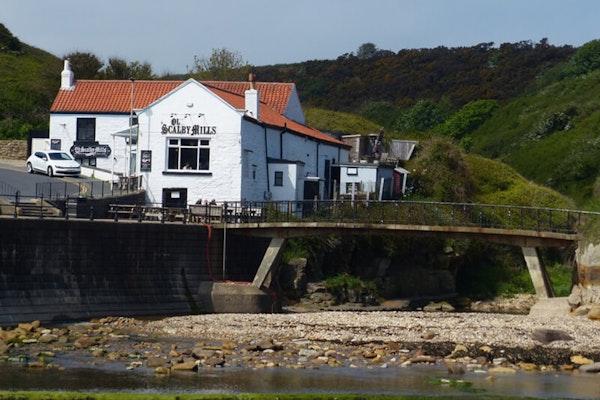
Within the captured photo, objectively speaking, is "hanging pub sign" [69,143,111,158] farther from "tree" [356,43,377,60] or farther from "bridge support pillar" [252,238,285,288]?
"tree" [356,43,377,60]

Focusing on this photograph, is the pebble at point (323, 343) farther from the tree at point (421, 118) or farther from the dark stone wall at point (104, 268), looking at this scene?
the tree at point (421, 118)

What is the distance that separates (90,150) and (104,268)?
965 inches

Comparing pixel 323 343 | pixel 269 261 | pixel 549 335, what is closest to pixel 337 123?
pixel 269 261

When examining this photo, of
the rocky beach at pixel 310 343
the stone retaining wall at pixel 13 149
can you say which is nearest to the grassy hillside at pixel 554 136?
the stone retaining wall at pixel 13 149

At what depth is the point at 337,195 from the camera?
68.4 metres

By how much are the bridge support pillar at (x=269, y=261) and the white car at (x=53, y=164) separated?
16877 mm

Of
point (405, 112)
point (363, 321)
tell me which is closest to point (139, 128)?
point (363, 321)

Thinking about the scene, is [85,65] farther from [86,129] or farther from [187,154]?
[187,154]

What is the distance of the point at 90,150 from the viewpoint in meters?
68.1

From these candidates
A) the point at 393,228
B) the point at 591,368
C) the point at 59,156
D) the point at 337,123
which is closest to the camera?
the point at 591,368

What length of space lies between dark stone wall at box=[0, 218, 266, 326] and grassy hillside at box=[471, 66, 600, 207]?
135ft

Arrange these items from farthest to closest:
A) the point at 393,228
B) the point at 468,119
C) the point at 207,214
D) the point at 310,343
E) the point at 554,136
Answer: the point at 468,119
the point at 554,136
the point at 207,214
the point at 393,228
the point at 310,343

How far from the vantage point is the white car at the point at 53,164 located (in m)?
63.5

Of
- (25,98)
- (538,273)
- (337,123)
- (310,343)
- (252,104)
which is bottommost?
(310,343)
